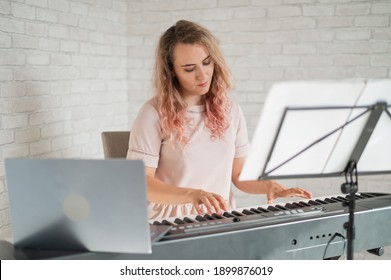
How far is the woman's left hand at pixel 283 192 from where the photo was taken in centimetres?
174

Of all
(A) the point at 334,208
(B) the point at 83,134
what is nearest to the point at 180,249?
(A) the point at 334,208

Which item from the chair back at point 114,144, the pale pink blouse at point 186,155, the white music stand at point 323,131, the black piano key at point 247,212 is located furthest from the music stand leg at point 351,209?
the chair back at point 114,144

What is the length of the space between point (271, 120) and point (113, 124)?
1.97 meters

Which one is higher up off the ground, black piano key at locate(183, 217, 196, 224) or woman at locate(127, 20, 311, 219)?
woman at locate(127, 20, 311, 219)

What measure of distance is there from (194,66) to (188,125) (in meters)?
0.25

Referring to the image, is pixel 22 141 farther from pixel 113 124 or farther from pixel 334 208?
pixel 334 208

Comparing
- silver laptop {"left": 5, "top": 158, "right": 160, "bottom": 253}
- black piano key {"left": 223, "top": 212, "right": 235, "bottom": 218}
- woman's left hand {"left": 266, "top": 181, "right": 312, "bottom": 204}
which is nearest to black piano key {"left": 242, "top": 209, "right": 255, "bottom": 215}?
black piano key {"left": 223, "top": 212, "right": 235, "bottom": 218}

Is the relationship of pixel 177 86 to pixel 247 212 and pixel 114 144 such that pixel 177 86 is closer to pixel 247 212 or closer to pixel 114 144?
pixel 114 144

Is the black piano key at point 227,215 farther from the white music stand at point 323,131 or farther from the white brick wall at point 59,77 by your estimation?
the white brick wall at point 59,77

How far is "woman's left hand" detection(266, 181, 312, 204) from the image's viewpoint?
5.71 feet

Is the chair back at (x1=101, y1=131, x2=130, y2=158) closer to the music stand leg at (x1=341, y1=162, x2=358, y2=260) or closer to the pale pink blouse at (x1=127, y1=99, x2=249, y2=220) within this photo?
the pale pink blouse at (x1=127, y1=99, x2=249, y2=220)

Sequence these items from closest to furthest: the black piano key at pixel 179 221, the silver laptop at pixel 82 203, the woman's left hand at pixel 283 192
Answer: the silver laptop at pixel 82 203 → the black piano key at pixel 179 221 → the woman's left hand at pixel 283 192

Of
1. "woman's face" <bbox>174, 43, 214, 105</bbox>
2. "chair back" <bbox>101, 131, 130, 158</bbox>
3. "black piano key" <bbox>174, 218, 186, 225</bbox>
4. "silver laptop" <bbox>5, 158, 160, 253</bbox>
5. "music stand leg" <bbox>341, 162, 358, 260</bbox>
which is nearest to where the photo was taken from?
"silver laptop" <bbox>5, 158, 160, 253</bbox>

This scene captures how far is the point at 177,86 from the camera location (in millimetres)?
2033
